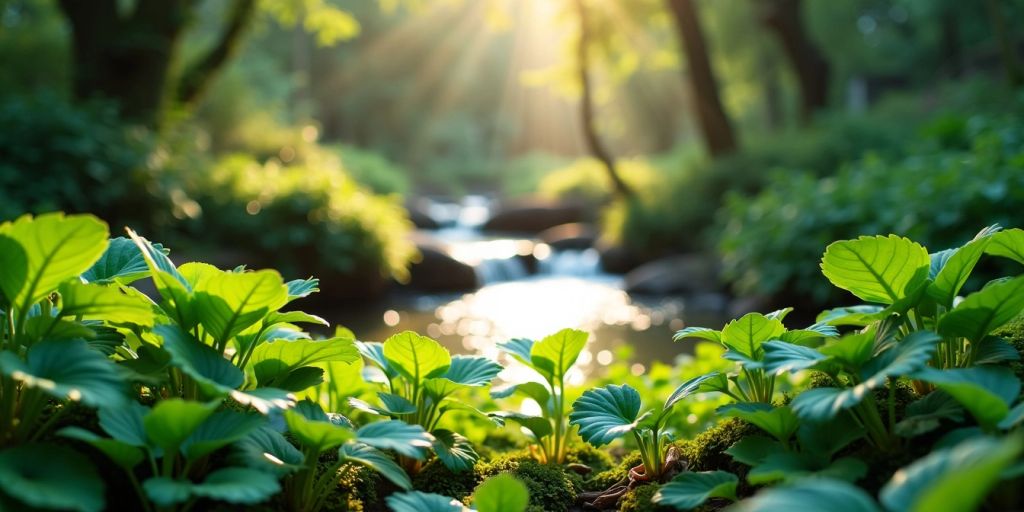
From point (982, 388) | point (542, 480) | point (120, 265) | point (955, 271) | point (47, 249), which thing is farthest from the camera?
point (542, 480)

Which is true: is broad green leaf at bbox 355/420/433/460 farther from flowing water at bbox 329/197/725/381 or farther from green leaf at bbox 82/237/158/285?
flowing water at bbox 329/197/725/381

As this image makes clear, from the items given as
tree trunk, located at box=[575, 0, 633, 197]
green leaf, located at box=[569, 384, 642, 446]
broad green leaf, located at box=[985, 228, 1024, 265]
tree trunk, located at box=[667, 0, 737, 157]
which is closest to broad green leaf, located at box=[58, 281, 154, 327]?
green leaf, located at box=[569, 384, 642, 446]

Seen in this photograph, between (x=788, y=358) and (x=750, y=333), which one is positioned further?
(x=750, y=333)

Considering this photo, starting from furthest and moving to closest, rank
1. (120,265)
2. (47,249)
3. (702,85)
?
(702,85) < (120,265) < (47,249)

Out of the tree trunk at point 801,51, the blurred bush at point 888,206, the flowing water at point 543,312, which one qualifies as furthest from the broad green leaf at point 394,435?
the tree trunk at point 801,51

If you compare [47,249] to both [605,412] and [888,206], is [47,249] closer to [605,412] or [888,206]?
[605,412]

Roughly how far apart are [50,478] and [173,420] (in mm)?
208

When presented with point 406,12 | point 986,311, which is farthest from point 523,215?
point 406,12

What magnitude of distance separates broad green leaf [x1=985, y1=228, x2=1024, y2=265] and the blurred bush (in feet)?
13.6

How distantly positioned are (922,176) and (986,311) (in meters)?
5.77

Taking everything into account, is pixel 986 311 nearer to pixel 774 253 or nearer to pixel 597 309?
pixel 774 253

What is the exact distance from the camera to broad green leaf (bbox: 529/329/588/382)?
6.30 feet

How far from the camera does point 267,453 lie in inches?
59.8

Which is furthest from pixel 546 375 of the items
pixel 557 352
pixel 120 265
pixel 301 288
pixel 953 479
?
pixel 953 479
